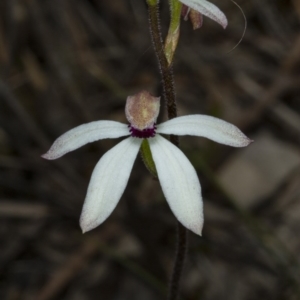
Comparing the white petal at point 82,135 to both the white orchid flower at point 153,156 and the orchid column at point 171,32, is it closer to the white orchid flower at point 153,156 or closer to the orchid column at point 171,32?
the white orchid flower at point 153,156

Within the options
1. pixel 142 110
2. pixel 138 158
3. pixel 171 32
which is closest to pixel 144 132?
pixel 142 110

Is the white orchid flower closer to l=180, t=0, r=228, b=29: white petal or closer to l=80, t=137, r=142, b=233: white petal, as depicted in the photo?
l=80, t=137, r=142, b=233: white petal

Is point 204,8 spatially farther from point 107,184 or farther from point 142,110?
point 107,184

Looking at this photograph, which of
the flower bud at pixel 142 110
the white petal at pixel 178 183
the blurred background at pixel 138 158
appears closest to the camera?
the white petal at pixel 178 183

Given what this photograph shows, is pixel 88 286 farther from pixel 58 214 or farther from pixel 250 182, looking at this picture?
pixel 250 182

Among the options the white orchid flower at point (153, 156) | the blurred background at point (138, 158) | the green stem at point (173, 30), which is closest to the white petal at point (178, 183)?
the white orchid flower at point (153, 156)

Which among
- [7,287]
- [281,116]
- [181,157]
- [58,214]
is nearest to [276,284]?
[281,116]

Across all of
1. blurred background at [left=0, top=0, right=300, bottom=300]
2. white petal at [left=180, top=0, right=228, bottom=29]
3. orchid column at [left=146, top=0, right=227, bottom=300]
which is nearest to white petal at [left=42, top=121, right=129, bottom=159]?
orchid column at [left=146, top=0, right=227, bottom=300]
